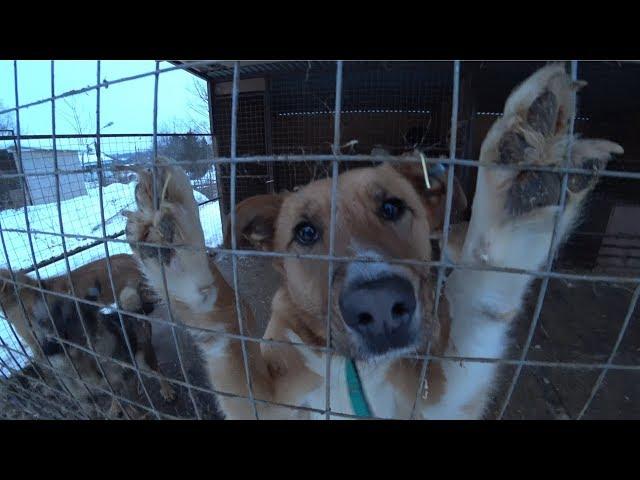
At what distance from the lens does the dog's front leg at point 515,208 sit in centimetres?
97

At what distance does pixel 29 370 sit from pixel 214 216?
5.16 meters

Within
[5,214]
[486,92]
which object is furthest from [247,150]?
[486,92]

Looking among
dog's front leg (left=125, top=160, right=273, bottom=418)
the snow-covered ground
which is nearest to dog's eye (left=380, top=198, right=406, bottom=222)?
dog's front leg (left=125, top=160, right=273, bottom=418)

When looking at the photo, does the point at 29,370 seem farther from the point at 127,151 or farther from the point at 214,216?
the point at 214,216

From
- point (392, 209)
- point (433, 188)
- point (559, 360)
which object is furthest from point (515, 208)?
point (559, 360)

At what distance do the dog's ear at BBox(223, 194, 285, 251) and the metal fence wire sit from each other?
0.10 meters

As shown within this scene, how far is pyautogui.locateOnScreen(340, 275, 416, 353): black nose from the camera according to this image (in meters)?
1.16

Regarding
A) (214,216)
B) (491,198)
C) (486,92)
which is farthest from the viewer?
(214,216)

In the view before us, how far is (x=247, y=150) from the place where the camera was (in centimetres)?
812

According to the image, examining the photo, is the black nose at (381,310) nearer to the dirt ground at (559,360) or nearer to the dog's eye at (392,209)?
the dog's eye at (392,209)

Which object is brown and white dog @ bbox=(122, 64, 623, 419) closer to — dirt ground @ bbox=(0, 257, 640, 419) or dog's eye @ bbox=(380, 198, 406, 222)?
dog's eye @ bbox=(380, 198, 406, 222)

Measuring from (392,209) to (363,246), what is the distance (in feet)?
1.66

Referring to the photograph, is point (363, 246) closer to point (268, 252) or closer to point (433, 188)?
point (268, 252)

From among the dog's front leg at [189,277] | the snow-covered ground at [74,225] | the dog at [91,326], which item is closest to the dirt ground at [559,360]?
the dog at [91,326]
